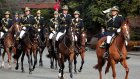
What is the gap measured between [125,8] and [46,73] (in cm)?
2278

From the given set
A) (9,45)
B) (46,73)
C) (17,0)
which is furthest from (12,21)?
(17,0)

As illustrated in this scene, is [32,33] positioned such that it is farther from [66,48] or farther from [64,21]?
[66,48]

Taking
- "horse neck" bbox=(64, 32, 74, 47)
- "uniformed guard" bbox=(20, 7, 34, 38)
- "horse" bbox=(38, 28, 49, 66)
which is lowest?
"horse" bbox=(38, 28, 49, 66)

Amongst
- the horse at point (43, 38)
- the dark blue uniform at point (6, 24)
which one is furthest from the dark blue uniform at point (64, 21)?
the dark blue uniform at point (6, 24)

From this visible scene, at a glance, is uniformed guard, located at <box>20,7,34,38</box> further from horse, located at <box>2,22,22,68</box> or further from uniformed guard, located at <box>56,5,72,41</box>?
uniformed guard, located at <box>56,5,72,41</box>

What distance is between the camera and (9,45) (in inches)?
952

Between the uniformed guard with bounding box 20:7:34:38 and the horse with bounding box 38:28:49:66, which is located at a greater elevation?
the uniformed guard with bounding box 20:7:34:38

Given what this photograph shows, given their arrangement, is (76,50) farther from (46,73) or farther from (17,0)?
(17,0)

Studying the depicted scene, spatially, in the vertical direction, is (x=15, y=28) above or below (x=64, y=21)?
below

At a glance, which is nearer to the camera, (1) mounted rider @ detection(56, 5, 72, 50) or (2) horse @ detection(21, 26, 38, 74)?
(1) mounted rider @ detection(56, 5, 72, 50)

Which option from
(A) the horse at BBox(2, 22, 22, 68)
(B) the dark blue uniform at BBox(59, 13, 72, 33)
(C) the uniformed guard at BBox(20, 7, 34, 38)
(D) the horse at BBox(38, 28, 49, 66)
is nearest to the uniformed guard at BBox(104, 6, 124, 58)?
(B) the dark blue uniform at BBox(59, 13, 72, 33)

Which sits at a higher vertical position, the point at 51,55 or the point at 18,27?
the point at 18,27

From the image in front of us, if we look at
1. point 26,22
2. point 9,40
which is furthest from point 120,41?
point 9,40

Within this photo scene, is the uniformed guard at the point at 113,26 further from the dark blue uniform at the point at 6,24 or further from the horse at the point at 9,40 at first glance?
the dark blue uniform at the point at 6,24
